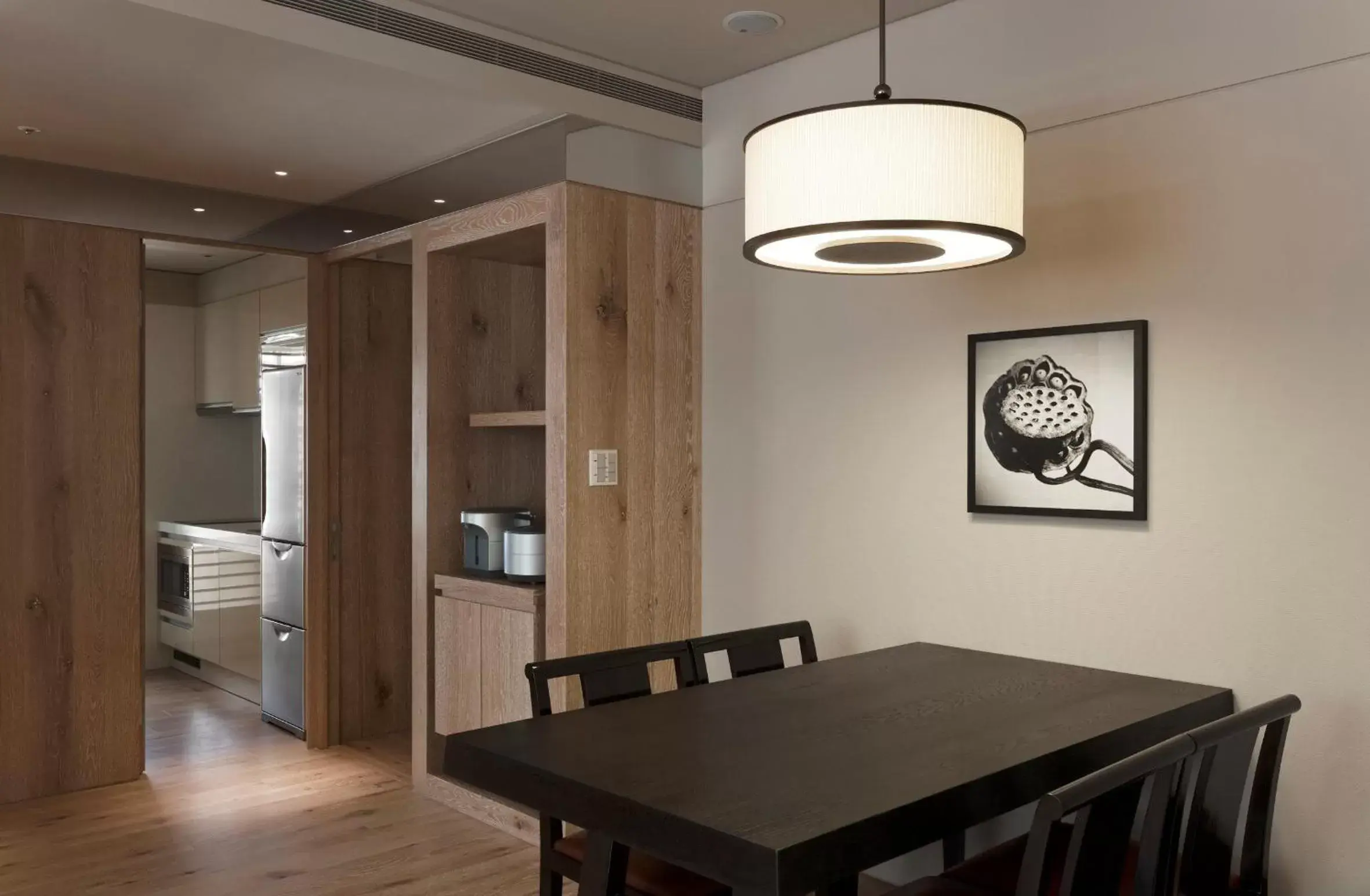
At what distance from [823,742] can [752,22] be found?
2213mm

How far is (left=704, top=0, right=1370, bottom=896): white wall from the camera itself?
2.54m

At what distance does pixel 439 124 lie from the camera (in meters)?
3.69

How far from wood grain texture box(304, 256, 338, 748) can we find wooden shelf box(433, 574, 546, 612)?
36.1 inches

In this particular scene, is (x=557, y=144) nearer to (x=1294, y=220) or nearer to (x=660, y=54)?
(x=660, y=54)

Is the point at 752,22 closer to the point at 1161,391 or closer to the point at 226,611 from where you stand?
the point at 1161,391

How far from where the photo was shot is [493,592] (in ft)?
12.6

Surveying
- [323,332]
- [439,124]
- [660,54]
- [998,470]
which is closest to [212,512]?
[323,332]

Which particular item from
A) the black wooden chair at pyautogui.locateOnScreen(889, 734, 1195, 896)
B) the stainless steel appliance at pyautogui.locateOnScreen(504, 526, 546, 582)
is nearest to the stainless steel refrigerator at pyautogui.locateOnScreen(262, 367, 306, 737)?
the stainless steel appliance at pyautogui.locateOnScreen(504, 526, 546, 582)

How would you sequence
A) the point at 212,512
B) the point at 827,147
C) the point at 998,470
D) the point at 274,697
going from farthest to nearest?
1. the point at 212,512
2. the point at 274,697
3. the point at 998,470
4. the point at 827,147

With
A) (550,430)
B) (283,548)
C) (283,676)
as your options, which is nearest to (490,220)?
(550,430)

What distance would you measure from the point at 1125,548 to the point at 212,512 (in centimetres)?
520

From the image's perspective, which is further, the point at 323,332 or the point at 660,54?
the point at 323,332

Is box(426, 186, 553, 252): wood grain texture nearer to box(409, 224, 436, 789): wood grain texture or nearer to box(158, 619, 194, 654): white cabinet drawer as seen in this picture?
box(409, 224, 436, 789): wood grain texture

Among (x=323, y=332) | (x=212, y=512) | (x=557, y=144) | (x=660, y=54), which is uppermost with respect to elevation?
(x=660, y=54)
